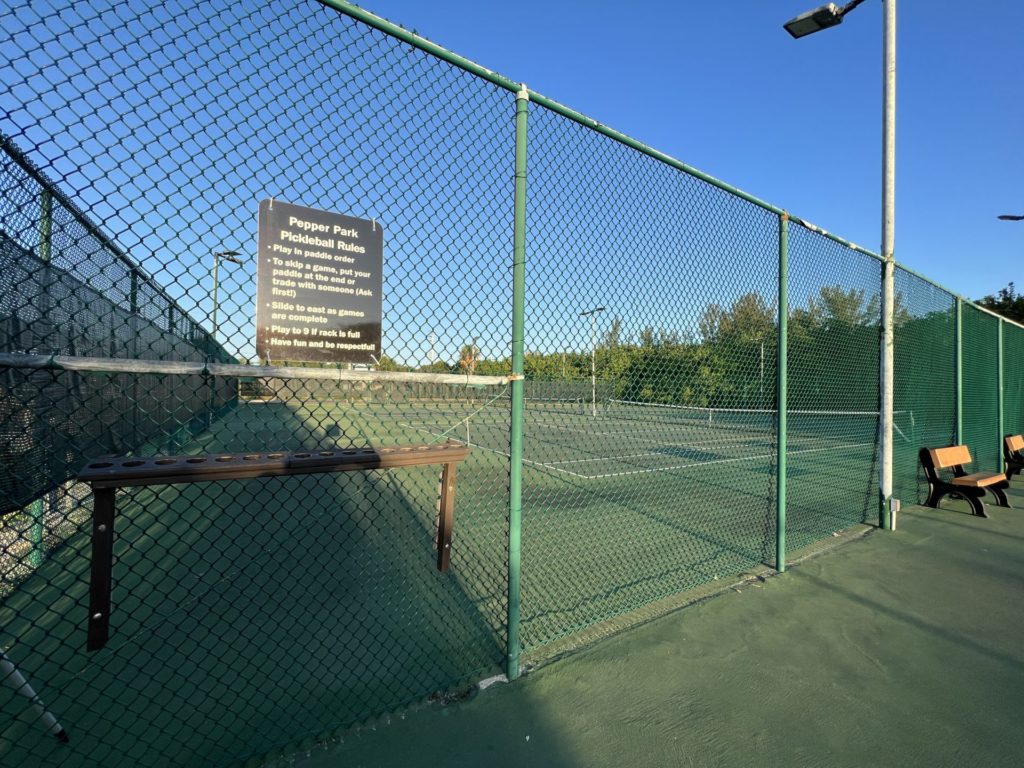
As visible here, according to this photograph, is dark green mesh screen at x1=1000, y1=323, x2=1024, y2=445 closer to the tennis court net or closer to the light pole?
the tennis court net

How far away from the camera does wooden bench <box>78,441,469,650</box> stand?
1.75 metres

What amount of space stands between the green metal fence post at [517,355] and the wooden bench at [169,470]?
57 cm

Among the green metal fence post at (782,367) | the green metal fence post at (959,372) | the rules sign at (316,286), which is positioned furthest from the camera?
the green metal fence post at (959,372)

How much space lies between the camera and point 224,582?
14.3 ft

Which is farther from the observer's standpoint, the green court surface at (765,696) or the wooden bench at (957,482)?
the wooden bench at (957,482)

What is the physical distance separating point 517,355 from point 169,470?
172 cm

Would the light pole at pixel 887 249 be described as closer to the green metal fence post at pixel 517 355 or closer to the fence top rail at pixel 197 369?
the green metal fence post at pixel 517 355

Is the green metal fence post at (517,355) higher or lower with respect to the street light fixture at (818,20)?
lower

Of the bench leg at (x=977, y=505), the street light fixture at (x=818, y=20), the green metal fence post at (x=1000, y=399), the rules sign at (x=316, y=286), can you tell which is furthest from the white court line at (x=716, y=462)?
the rules sign at (x=316, y=286)

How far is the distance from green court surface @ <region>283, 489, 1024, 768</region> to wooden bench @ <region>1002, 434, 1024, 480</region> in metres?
6.94

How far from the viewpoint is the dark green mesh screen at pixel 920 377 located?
6.73m

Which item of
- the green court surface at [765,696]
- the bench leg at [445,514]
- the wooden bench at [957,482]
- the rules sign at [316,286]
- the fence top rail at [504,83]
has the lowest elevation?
the green court surface at [765,696]

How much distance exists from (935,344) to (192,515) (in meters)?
10.9

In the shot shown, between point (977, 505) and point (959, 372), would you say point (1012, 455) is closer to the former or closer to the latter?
point (959, 372)
